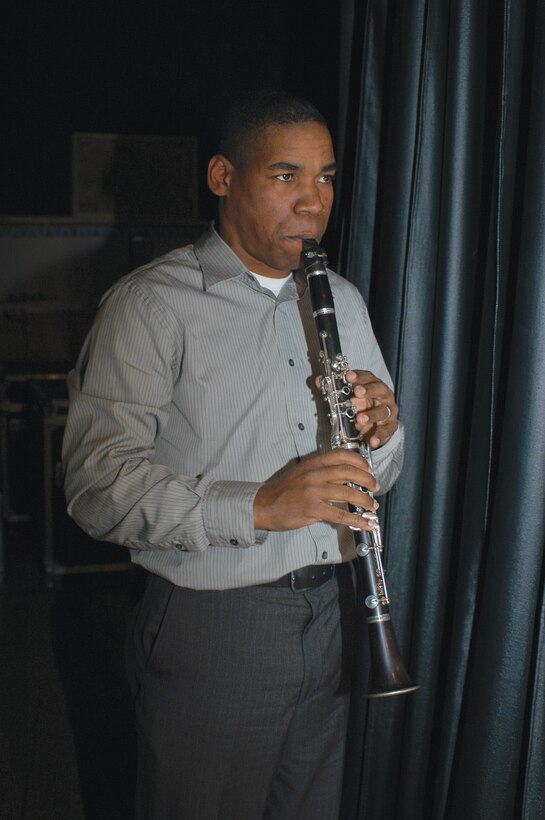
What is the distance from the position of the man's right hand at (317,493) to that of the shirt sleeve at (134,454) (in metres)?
0.03

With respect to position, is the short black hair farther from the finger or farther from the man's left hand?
the finger

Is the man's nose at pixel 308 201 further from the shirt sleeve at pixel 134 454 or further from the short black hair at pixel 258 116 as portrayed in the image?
the shirt sleeve at pixel 134 454

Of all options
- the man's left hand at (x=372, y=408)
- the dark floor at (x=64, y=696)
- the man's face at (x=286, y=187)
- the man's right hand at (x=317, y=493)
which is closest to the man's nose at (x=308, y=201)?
the man's face at (x=286, y=187)

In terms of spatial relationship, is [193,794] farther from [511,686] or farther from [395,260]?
[395,260]

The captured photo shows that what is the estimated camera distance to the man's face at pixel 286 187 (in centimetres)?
135

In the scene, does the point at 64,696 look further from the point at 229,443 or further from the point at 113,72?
the point at 113,72

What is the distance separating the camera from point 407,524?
1719 mm

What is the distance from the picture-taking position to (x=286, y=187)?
1353 millimetres

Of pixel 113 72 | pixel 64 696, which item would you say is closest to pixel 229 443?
pixel 64 696

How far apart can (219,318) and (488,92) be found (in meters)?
0.69

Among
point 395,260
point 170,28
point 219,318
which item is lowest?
point 219,318

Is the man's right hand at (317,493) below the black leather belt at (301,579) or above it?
above

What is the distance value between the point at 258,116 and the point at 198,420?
1.65 feet

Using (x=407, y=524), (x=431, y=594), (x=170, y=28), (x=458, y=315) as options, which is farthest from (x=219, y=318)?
(x=170, y=28)
